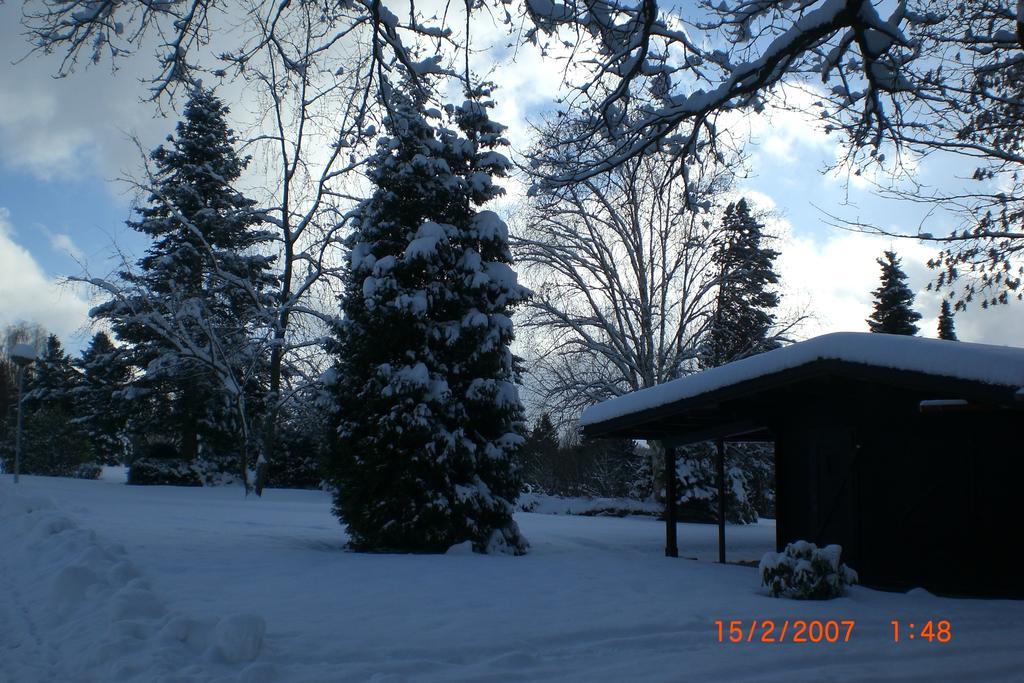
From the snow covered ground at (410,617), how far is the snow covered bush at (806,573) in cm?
24

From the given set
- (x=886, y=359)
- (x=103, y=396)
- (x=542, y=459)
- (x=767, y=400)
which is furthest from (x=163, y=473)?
(x=886, y=359)

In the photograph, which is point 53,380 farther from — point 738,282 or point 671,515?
point 671,515

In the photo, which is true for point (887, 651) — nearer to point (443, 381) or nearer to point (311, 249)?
point (443, 381)

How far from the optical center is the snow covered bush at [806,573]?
862cm

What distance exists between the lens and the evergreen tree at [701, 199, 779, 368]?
25172mm

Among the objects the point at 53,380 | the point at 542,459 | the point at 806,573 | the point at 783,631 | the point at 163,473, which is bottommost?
the point at 783,631

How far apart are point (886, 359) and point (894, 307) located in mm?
32709

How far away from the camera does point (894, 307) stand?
38062mm

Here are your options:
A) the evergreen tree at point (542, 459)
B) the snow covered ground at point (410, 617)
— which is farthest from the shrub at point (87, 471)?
the snow covered ground at point (410, 617)

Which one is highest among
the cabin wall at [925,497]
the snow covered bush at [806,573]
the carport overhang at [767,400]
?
the carport overhang at [767,400]

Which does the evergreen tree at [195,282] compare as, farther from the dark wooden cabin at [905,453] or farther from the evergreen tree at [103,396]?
the dark wooden cabin at [905,453]

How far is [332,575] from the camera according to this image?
30.6 feet

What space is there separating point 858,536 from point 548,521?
12.3m

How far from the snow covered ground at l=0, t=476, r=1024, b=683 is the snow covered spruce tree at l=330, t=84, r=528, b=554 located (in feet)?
2.76
